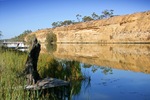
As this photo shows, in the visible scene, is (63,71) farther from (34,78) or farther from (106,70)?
(106,70)

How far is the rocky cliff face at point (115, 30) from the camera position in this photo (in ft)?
155

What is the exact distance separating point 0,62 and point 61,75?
2997mm

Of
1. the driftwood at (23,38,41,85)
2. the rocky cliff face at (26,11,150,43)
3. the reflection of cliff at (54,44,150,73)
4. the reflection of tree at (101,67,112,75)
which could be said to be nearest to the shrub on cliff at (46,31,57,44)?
the rocky cliff face at (26,11,150,43)

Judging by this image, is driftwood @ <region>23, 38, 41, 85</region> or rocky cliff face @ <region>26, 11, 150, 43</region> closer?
driftwood @ <region>23, 38, 41, 85</region>

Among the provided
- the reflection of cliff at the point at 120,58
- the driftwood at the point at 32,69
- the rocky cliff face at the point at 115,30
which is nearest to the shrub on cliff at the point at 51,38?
the rocky cliff face at the point at 115,30

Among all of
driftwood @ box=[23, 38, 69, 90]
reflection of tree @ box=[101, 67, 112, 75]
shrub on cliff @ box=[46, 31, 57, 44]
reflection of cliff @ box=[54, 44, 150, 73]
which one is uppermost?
shrub on cliff @ box=[46, 31, 57, 44]

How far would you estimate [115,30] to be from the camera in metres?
54.0

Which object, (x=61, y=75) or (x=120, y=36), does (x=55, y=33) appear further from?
(x=61, y=75)

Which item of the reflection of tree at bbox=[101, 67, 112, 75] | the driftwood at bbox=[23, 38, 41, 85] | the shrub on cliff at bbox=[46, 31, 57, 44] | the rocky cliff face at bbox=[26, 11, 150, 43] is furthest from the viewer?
the shrub on cliff at bbox=[46, 31, 57, 44]

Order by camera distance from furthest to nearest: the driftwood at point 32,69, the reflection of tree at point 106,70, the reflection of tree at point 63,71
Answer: the reflection of tree at point 106,70 → the reflection of tree at point 63,71 → the driftwood at point 32,69

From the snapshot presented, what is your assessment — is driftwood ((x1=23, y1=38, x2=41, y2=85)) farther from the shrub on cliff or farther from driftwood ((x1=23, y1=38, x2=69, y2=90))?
the shrub on cliff

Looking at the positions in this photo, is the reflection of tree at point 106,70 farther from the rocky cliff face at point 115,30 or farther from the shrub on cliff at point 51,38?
the shrub on cliff at point 51,38

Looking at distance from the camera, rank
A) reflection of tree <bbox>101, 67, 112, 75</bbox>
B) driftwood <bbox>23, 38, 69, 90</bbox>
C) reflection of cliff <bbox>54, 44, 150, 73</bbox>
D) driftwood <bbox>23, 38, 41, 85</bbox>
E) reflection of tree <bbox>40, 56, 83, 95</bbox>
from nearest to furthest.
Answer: driftwood <bbox>23, 38, 69, 90</bbox> → driftwood <bbox>23, 38, 41, 85</bbox> → reflection of tree <bbox>40, 56, 83, 95</bbox> → reflection of tree <bbox>101, 67, 112, 75</bbox> → reflection of cliff <bbox>54, 44, 150, 73</bbox>

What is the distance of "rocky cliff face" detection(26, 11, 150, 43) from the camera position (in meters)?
47.3
